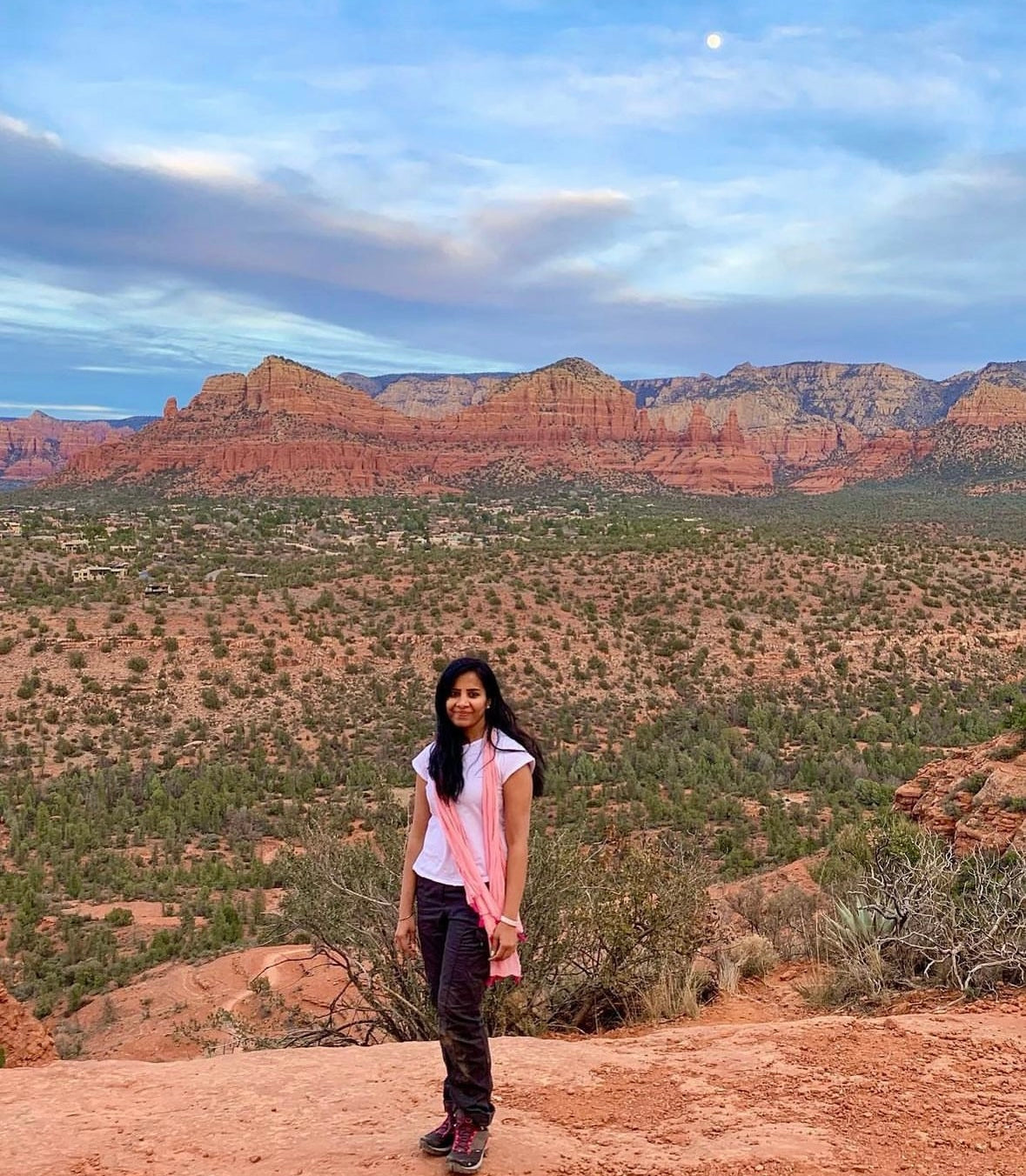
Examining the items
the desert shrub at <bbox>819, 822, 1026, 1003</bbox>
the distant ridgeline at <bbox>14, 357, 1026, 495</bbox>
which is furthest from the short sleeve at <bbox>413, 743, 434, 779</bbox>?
the distant ridgeline at <bbox>14, 357, 1026, 495</bbox>

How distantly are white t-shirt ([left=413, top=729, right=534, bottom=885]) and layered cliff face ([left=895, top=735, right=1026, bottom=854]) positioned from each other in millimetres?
5560

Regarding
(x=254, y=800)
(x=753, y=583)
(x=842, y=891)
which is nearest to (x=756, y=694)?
(x=753, y=583)

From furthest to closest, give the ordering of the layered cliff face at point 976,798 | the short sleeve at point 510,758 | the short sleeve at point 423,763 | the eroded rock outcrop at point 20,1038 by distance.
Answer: the layered cliff face at point 976,798
the eroded rock outcrop at point 20,1038
the short sleeve at point 423,763
the short sleeve at point 510,758

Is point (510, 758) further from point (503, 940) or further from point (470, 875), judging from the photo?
point (503, 940)

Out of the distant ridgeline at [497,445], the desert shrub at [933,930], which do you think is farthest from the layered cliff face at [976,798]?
the distant ridgeline at [497,445]

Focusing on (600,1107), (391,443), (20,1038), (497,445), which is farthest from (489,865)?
(497,445)

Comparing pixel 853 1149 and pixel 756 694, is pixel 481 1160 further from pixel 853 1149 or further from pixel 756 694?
pixel 756 694

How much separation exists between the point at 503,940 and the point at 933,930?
13.1 ft

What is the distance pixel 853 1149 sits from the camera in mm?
3371

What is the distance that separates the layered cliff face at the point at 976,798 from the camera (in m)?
7.78

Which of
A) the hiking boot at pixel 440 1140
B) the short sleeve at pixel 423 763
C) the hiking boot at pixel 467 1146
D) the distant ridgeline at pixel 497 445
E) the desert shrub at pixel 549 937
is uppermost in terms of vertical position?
the distant ridgeline at pixel 497 445

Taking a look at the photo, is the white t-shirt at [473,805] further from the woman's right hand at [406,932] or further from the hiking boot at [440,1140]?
the hiking boot at [440,1140]

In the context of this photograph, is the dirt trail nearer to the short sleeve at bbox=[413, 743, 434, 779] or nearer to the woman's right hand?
the woman's right hand

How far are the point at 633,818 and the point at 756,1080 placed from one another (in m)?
13.0
